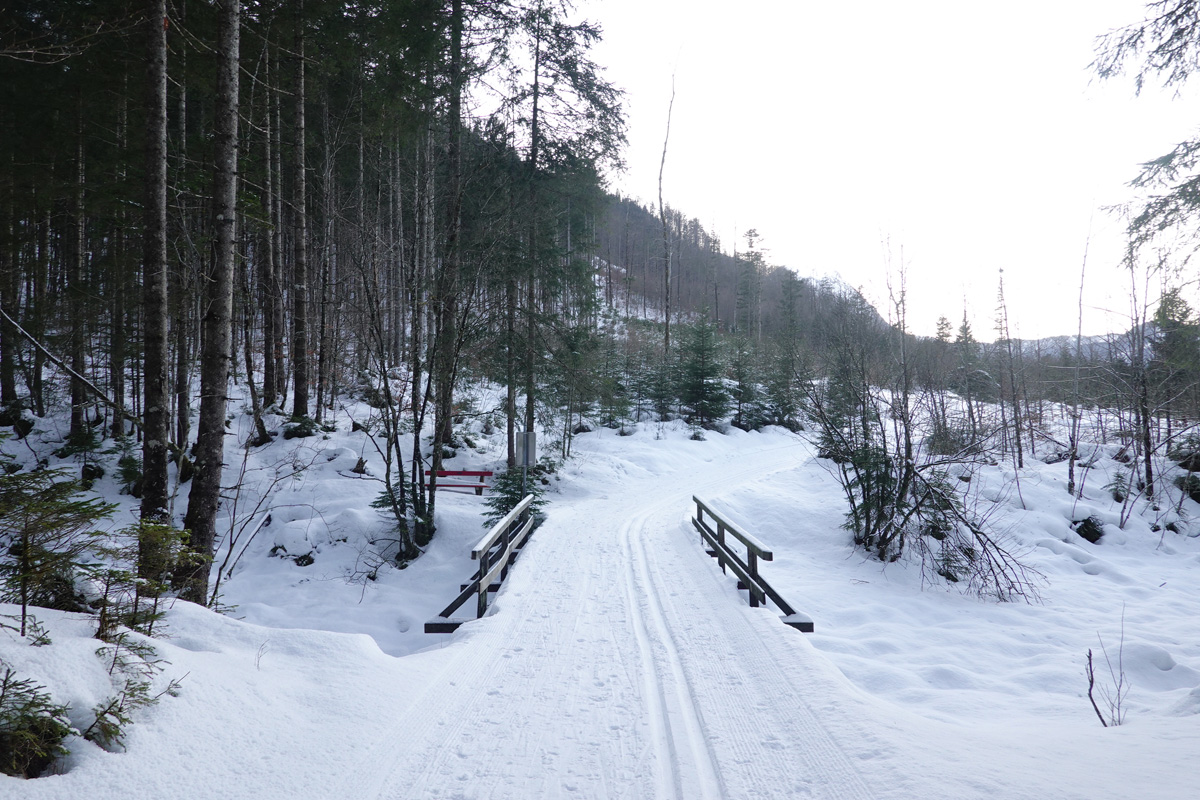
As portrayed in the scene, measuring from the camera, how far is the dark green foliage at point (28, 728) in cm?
217

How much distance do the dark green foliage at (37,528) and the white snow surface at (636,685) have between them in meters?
0.30

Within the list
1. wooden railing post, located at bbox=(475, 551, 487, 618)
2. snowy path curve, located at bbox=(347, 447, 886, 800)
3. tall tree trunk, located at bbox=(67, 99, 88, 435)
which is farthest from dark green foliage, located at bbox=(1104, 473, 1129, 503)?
tall tree trunk, located at bbox=(67, 99, 88, 435)

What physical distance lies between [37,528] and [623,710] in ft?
12.1

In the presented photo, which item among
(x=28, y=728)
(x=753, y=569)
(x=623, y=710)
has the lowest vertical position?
(x=623, y=710)

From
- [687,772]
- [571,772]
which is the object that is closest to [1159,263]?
[687,772]

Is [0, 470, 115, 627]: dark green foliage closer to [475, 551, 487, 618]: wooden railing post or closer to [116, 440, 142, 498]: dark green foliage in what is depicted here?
[475, 551, 487, 618]: wooden railing post

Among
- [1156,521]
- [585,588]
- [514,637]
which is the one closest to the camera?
A: [514,637]

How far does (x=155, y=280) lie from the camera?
6.53 meters

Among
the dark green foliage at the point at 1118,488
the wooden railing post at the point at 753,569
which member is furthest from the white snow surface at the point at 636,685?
the dark green foliage at the point at 1118,488

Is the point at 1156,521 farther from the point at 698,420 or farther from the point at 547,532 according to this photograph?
the point at 698,420

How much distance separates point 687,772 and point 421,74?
1412 centimetres

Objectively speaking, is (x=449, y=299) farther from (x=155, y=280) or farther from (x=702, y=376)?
(x=702, y=376)

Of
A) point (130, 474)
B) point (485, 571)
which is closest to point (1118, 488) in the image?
point (485, 571)

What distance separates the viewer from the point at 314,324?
19375mm
